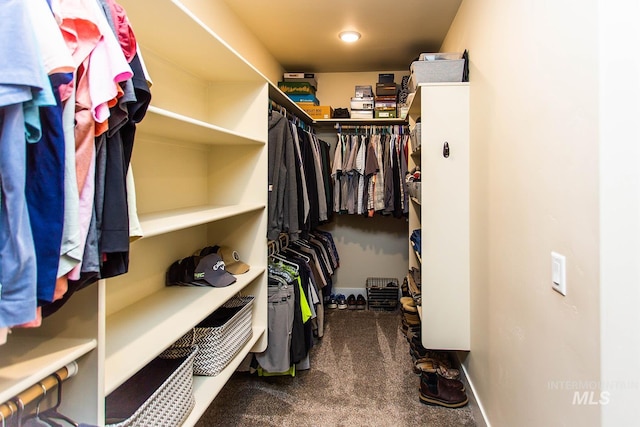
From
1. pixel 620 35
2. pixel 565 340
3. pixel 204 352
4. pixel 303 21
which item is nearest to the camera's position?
pixel 620 35

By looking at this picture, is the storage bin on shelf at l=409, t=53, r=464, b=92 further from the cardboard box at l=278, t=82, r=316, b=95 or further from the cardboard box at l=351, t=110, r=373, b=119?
the cardboard box at l=278, t=82, r=316, b=95

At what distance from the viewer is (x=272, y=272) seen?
92.7 inches

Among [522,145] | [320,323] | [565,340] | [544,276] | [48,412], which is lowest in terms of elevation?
[320,323]

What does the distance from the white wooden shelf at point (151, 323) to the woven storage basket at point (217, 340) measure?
0.51ft

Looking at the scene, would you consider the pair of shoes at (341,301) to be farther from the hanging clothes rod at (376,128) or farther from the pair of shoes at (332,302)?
the hanging clothes rod at (376,128)

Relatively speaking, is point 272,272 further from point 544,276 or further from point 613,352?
point 613,352

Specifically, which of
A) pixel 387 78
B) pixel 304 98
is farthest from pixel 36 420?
pixel 387 78

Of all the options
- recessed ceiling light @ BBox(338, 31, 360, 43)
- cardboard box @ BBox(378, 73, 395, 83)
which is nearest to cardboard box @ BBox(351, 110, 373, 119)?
cardboard box @ BBox(378, 73, 395, 83)

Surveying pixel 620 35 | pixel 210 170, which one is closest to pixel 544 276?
pixel 620 35

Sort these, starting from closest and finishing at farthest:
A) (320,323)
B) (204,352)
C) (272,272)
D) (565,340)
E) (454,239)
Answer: (565,340)
(204,352)
(454,239)
(272,272)
(320,323)

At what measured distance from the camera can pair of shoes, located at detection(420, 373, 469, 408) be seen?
2088 mm

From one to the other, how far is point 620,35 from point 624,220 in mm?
427

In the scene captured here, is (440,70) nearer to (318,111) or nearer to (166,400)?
(318,111)

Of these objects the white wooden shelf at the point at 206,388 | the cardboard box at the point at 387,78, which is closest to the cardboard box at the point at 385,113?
the cardboard box at the point at 387,78
